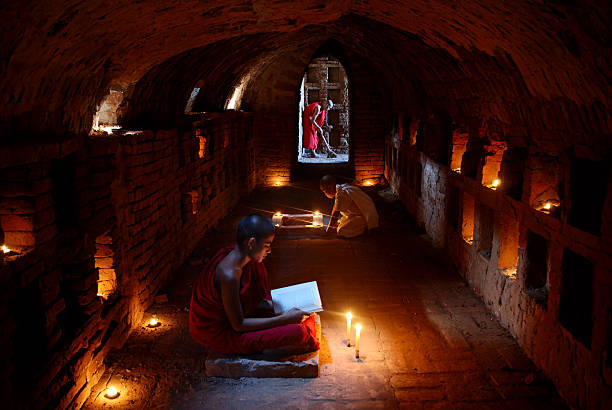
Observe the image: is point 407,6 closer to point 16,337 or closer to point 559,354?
point 559,354

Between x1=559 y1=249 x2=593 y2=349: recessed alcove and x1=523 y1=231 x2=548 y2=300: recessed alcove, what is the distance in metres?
0.58

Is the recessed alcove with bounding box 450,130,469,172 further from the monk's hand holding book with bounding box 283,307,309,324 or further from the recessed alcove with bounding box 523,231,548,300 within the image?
the monk's hand holding book with bounding box 283,307,309,324

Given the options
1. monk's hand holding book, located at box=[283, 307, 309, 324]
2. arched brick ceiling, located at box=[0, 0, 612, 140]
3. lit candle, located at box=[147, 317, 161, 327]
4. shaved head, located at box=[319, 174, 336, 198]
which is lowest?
lit candle, located at box=[147, 317, 161, 327]

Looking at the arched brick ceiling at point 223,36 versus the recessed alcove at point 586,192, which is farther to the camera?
the recessed alcove at point 586,192

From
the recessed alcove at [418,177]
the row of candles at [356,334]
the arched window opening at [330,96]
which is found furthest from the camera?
the arched window opening at [330,96]

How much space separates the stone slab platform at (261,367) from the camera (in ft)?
14.2

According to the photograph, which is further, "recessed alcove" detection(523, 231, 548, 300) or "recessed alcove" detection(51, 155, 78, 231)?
"recessed alcove" detection(523, 231, 548, 300)

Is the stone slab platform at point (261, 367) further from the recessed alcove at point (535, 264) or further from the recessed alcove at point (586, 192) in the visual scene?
the recessed alcove at point (586, 192)

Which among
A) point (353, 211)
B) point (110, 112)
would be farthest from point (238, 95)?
point (110, 112)

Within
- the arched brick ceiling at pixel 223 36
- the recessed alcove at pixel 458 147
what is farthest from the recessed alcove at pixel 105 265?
the recessed alcove at pixel 458 147

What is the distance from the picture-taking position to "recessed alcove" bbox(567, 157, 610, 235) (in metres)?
4.08

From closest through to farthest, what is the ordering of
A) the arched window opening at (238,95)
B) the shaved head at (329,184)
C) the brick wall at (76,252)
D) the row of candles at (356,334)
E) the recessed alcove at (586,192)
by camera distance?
the brick wall at (76,252) → the recessed alcove at (586,192) → the row of candles at (356,334) → the shaved head at (329,184) → the arched window opening at (238,95)

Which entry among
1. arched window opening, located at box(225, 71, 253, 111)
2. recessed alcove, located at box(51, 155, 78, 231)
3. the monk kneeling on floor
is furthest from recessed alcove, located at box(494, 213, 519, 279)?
arched window opening, located at box(225, 71, 253, 111)

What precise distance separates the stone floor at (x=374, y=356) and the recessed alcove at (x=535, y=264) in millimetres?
645
